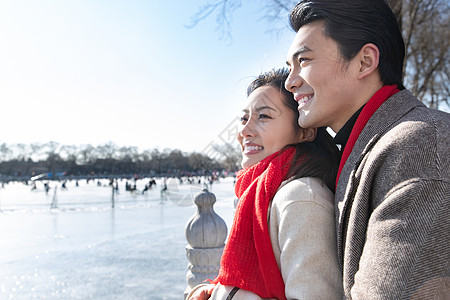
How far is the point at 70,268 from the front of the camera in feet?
21.8

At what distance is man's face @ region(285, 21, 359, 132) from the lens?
4.24 ft

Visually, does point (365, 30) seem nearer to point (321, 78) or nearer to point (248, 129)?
point (321, 78)

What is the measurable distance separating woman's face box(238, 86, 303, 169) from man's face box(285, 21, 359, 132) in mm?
237

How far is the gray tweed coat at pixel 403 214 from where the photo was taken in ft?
2.89

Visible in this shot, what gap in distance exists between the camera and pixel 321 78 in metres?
1.31

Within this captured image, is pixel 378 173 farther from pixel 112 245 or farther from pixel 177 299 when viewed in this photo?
pixel 112 245

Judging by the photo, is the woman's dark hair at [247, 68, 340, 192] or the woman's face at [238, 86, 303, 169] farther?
the woman's face at [238, 86, 303, 169]

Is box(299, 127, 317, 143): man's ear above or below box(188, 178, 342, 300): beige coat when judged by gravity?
above

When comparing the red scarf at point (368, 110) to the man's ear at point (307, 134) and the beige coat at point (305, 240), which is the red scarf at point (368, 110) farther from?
the man's ear at point (307, 134)

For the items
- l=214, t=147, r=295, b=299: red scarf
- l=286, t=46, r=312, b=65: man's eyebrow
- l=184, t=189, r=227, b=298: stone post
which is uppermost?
l=286, t=46, r=312, b=65: man's eyebrow

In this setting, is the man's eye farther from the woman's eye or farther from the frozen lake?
the frozen lake

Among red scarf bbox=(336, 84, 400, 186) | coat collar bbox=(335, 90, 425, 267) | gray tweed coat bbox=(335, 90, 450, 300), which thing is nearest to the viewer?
gray tweed coat bbox=(335, 90, 450, 300)

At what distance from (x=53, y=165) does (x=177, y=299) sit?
9670cm

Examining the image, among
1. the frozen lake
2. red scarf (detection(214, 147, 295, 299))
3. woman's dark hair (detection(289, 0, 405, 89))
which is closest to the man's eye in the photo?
woman's dark hair (detection(289, 0, 405, 89))
